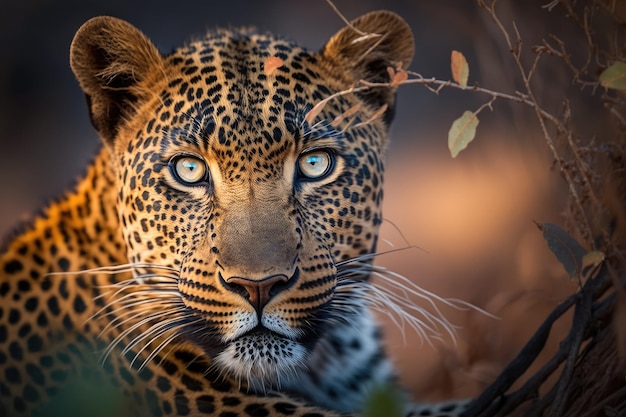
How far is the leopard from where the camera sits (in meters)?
3.29

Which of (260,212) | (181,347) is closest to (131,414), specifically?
(181,347)

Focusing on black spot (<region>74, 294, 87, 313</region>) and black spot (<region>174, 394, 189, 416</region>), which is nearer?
black spot (<region>174, 394, 189, 416</region>)

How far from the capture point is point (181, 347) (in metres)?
3.53

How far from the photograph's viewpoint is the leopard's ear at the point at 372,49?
375cm

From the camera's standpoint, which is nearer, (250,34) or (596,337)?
(596,337)

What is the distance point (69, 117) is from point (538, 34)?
8.59 ft

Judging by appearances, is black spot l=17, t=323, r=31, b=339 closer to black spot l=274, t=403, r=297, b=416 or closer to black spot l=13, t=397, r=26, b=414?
black spot l=13, t=397, r=26, b=414

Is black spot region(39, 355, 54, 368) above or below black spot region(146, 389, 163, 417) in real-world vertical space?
above

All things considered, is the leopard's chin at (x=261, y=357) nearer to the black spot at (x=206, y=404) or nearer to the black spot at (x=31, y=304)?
the black spot at (x=206, y=404)

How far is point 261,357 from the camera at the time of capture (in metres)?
3.27

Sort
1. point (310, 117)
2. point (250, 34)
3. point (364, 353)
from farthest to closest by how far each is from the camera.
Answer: point (364, 353), point (250, 34), point (310, 117)

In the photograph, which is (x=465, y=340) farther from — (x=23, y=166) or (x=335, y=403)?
(x=23, y=166)

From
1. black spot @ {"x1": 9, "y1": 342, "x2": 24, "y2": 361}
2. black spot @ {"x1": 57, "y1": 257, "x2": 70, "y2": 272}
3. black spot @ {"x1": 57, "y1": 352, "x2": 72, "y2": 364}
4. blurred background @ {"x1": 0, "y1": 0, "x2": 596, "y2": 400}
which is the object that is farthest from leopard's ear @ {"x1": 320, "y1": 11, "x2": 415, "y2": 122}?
black spot @ {"x1": 9, "y1": 342, "x2": 24, "y2": 361}

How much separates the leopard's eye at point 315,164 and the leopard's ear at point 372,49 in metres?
0.44
